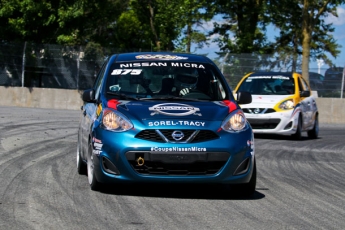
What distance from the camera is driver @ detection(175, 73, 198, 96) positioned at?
8.89 meters

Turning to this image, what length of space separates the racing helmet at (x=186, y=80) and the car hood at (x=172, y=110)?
2.00 feet

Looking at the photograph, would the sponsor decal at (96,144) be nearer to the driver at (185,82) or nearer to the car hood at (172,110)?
the car hood at (172,110)

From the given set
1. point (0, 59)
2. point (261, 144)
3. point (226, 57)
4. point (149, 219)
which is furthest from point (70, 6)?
point (149, 219)

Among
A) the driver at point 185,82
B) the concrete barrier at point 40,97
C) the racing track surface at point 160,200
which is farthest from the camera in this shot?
the concrete barrier at point 40,97

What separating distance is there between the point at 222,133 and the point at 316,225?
155 cm

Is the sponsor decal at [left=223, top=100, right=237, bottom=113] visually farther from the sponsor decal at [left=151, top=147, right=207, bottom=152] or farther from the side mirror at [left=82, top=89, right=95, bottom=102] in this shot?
the side mirror at [left=82, top=89, right=95, bottom=102]

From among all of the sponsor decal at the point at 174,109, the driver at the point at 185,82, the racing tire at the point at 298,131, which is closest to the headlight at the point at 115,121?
the sponsor decal at the point at 174,109

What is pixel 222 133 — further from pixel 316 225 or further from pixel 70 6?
pixel 70 6

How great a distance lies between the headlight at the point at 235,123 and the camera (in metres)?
8.00

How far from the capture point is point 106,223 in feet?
21.0

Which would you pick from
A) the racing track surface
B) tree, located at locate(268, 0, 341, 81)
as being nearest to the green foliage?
tree, located at locate(268, 0, 341, 81)

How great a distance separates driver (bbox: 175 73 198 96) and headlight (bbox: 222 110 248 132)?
2.68ft

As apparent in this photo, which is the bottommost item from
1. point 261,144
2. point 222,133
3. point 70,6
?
point 261,144

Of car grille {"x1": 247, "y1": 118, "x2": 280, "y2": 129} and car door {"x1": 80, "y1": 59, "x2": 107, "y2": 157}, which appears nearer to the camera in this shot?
car door {"x1": 80, "y1": 59, "x2": 107, "y2": 157}
